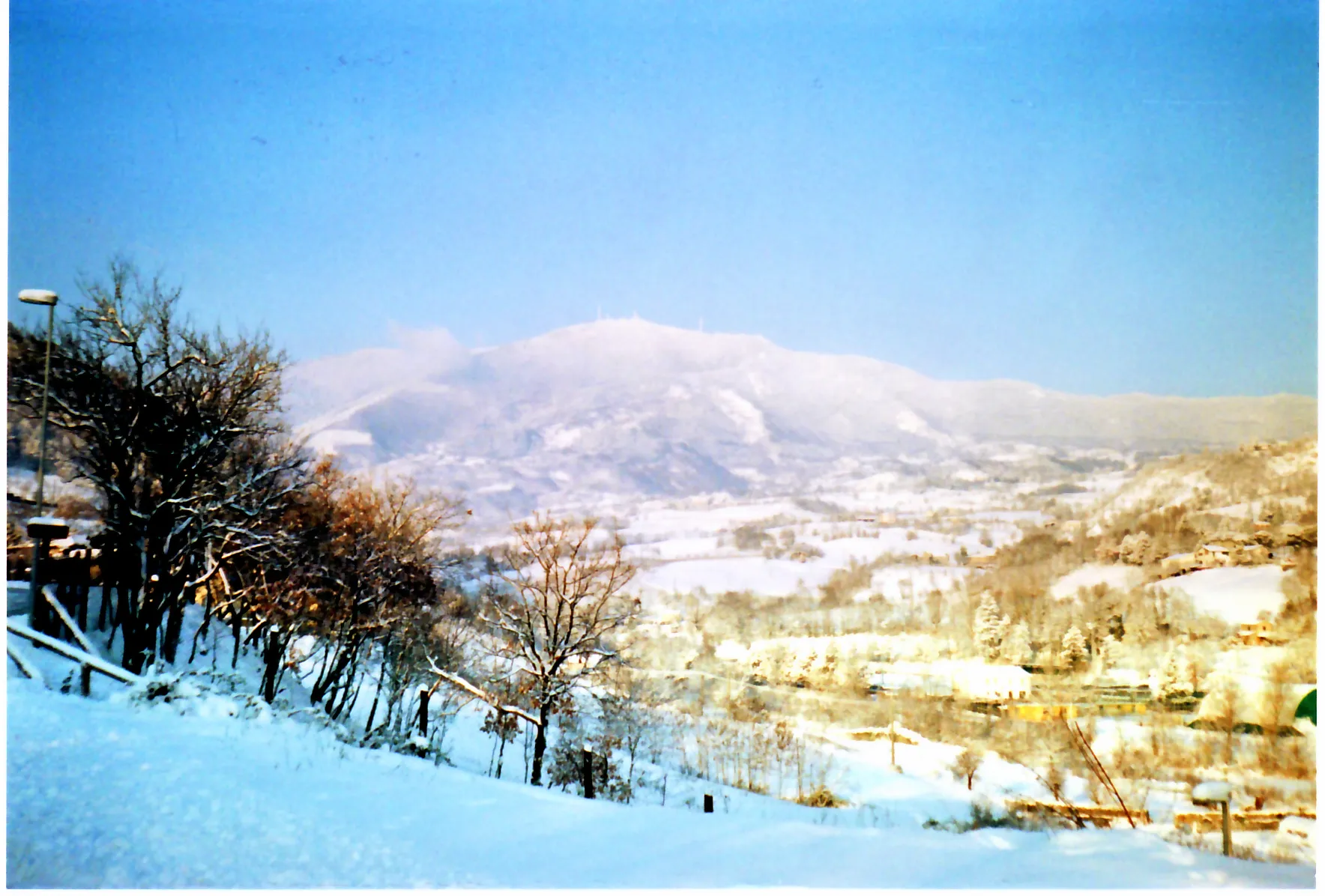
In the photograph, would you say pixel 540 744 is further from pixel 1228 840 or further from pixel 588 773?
pixel 1228 840

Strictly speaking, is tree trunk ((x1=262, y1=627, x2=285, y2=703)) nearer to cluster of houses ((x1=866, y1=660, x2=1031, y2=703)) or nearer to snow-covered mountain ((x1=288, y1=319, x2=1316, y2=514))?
snow-covered mountain ((x1=288, y1=319, x2=1316, y2=514))

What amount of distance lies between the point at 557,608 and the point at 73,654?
3.36 meters

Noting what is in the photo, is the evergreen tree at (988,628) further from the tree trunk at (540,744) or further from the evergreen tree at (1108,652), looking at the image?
the tree trunk at (540,744)

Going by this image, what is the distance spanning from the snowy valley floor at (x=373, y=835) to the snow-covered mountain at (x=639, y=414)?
263 cm

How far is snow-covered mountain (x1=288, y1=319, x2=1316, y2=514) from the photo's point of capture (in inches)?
280

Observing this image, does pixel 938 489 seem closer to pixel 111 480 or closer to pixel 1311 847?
pixel 1311 847

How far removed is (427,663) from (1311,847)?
6892mm

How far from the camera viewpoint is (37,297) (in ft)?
19.4

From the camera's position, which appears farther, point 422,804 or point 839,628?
point 839,628

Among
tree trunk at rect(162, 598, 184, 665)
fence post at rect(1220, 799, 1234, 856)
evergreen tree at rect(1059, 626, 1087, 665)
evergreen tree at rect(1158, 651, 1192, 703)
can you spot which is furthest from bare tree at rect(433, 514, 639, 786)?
fence post at rect(1220, 799, 1234, 856)

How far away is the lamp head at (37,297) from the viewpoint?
5.85 m

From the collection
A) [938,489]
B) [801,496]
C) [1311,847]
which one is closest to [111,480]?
[801,496]

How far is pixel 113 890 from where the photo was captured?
439 centimetres

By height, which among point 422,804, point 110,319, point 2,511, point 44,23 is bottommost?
point 422,804
